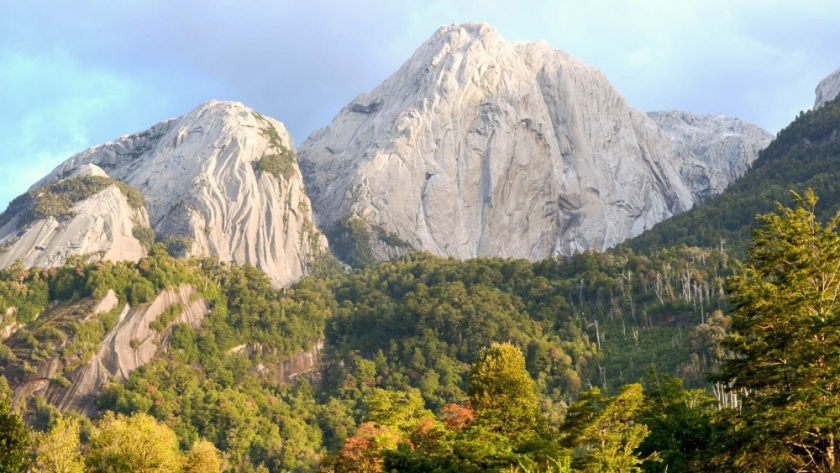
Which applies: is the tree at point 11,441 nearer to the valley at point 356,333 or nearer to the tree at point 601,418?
the valley at point 356,333

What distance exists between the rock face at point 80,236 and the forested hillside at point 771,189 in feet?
287

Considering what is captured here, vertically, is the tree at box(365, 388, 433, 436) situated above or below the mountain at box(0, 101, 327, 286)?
below

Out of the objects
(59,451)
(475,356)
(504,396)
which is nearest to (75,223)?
(475,356)

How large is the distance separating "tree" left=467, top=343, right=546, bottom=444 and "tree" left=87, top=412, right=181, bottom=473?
1989 cm

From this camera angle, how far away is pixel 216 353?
13288 cm

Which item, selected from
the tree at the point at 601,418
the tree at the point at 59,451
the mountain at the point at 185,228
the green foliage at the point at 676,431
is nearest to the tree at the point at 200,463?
the tree at the point at 59,451

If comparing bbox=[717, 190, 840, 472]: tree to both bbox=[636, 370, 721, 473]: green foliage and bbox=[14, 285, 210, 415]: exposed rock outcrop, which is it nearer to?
bbox=[636, 370, 721, 473]: green foliage

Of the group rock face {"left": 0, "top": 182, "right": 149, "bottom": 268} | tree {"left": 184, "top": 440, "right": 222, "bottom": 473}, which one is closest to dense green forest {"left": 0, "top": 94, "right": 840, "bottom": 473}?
tree {"left": 184, "top": 440, "right": 222, "bottom": 473}

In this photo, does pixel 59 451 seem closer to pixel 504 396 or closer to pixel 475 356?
pixel 504 396

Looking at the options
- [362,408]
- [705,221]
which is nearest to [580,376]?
[362,408]

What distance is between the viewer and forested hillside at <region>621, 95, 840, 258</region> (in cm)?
15588

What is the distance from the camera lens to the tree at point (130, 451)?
6278 cm

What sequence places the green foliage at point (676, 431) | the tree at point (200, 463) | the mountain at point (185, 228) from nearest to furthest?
the green foliage at point (676, 431), the tree at point (200, 463), the mountain at point (185, 228)

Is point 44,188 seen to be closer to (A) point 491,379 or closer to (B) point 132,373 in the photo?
(B) point 132,373
